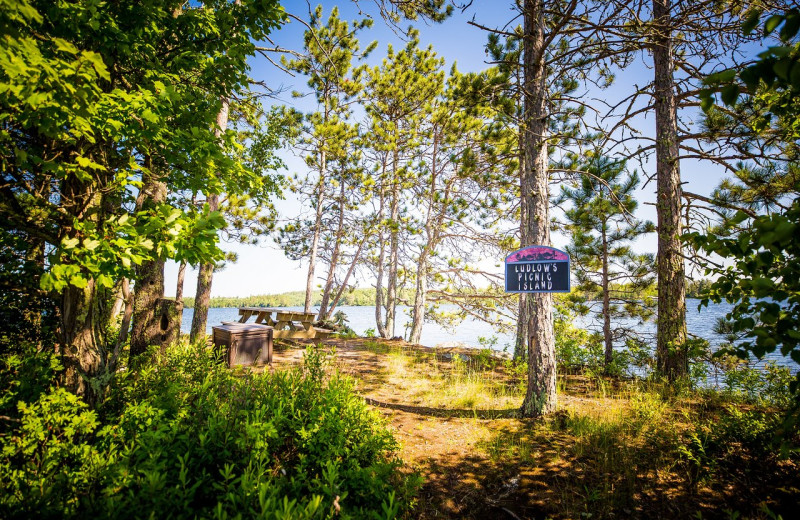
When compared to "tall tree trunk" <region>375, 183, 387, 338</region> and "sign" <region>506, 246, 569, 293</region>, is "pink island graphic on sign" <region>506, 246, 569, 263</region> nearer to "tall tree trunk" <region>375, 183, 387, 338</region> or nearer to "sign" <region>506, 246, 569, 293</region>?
"sign" <region>506, 246, 569, 293</region>

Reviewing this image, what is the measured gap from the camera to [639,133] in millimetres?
5320

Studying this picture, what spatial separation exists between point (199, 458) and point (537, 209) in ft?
14.9

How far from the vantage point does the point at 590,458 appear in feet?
10.3

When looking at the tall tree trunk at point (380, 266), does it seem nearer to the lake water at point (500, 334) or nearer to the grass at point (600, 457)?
the lake water at point (500, 334)

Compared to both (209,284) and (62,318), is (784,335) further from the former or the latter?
(209,284)

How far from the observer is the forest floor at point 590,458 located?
2.49 meters

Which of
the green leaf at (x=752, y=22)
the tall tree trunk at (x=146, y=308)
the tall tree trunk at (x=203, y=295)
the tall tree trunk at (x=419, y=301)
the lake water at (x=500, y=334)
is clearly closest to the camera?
the green leaf at (x=752, y=22)

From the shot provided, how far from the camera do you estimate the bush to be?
163 cm

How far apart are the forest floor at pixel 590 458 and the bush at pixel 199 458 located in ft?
2.52

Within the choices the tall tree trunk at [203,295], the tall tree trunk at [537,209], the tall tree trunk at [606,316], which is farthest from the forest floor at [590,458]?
the tall tree trunk at [203,295]

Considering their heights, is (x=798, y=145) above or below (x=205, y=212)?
above

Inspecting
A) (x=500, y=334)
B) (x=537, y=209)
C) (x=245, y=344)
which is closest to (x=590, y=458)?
(x=537, y=209)

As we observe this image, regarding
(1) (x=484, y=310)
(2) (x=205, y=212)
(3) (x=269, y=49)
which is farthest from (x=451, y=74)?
(2) (x=205, y=212)

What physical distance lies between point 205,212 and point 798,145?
775 cm
